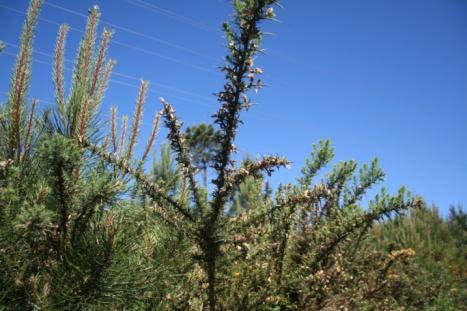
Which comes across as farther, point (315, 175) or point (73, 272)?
point (315, 175)

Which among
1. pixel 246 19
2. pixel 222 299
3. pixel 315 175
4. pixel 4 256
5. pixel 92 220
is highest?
pixel 246 19

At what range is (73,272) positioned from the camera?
62.4 inches

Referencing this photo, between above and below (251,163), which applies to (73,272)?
below

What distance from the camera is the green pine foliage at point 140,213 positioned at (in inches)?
58.4

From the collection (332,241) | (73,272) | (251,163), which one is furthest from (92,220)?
(332,241)

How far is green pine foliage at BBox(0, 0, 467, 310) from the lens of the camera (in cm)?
148

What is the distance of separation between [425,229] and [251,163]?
11.3 metres

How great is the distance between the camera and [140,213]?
198cm

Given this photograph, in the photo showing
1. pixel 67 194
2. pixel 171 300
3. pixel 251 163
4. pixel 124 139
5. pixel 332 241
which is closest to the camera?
pixel 67 194

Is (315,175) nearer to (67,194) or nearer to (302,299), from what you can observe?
(302,299)

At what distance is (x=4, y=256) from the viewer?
4.99 ft

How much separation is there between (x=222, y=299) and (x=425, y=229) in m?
10.3

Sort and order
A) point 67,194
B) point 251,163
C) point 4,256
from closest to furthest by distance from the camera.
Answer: point 67,194 → point 4,256 → point 251,163

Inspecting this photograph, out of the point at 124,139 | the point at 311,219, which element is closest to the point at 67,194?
the point at 124,139
